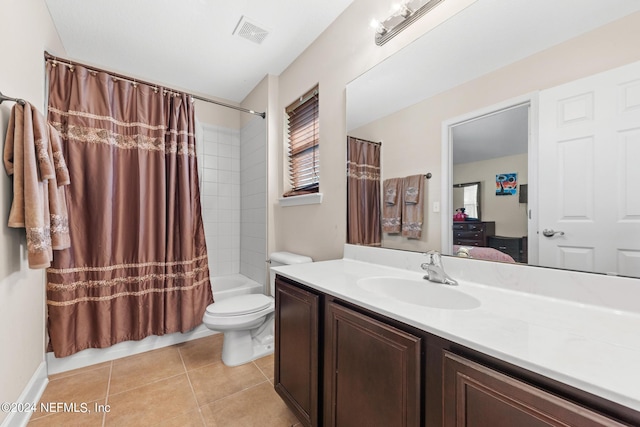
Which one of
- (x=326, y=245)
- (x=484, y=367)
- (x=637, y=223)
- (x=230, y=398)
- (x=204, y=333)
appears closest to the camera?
(x=484, y=367)

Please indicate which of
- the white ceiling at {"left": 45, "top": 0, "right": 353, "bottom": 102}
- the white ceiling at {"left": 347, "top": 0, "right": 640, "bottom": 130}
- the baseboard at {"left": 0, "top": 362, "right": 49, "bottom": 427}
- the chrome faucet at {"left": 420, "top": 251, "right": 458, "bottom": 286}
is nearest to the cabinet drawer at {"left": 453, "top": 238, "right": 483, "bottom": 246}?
the chrome faucet at {"left": 420, "top": 251, "right": 458, "bottom": 286}

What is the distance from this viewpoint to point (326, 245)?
1.97m

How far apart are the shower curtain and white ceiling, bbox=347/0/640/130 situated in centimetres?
158

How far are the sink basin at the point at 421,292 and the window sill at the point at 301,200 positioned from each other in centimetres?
91

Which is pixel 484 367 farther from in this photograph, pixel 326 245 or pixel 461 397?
pixel 326 245

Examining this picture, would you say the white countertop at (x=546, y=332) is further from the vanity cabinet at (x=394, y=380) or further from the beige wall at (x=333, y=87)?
the beige wall at (x=333, y=87)

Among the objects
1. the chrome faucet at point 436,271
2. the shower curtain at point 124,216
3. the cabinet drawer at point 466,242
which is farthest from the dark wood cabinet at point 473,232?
the shower curtain at point 124,216

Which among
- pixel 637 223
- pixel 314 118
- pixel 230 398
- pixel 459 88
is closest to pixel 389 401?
pixel 637 223

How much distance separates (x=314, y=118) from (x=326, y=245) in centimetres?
102

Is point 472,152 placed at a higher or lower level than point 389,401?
higher

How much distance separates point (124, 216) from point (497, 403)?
2.42 meters

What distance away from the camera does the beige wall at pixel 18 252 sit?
1.20 m

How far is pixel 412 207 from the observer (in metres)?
1.40

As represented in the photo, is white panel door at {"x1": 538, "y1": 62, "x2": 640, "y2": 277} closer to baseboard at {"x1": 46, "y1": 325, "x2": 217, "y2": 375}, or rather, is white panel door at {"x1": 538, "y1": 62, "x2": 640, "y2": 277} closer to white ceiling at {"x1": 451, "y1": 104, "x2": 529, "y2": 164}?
white ceiling at {"x1": 451, "y1": 104, "x2": 529, "y2": 164}
